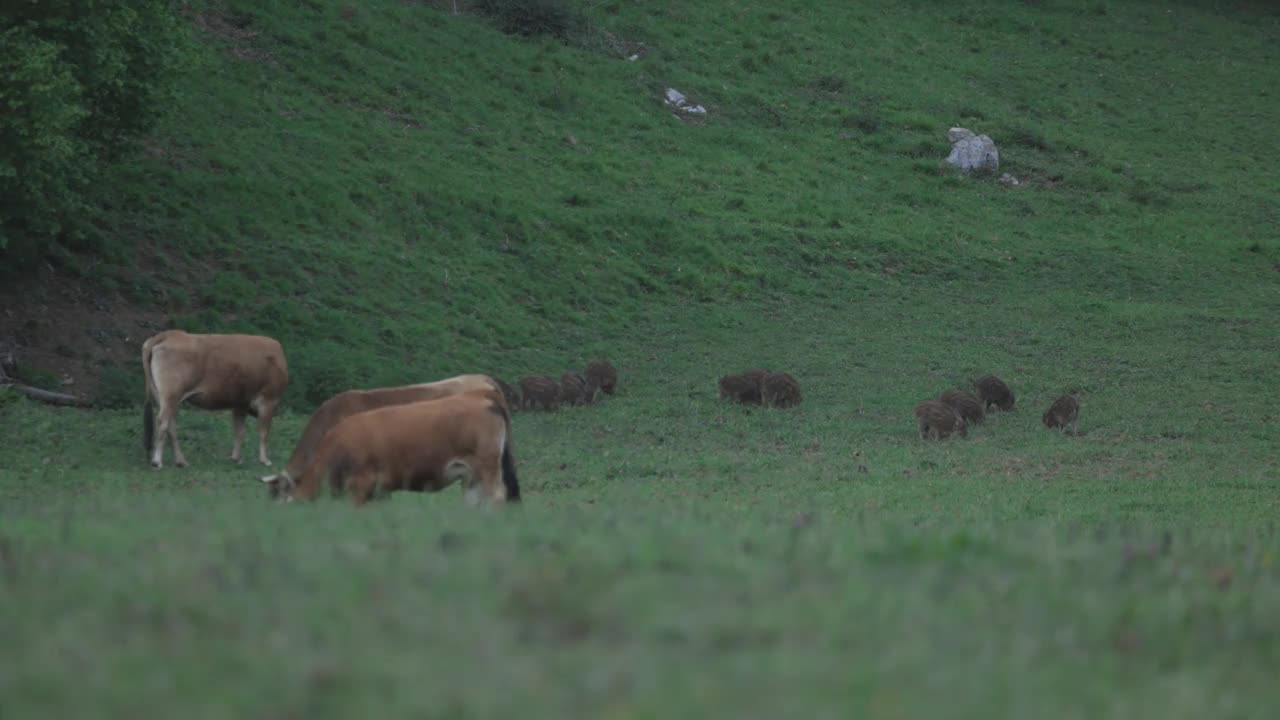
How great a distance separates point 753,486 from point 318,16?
1086 inches

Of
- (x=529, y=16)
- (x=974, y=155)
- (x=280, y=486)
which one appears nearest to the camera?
(x=280, y=486)

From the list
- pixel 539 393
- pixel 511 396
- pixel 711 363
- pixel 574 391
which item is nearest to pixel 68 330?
pixel 511 396

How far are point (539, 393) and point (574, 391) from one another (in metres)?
0.71

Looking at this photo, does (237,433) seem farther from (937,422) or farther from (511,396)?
(937,422)

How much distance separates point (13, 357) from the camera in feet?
78.1

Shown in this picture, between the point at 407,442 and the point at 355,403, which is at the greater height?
the point at 407,442

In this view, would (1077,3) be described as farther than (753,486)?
Yes

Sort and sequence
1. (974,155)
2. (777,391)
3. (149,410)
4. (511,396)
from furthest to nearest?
(974,155), (777,391), (511,396), (149,410)

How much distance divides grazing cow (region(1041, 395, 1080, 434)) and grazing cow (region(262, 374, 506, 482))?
39.2ft

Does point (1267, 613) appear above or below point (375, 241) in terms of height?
above

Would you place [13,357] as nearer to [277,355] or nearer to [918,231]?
[277,355]

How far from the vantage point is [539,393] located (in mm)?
24891

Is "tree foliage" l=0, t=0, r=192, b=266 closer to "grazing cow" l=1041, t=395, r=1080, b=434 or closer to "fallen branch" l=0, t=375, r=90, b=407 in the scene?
"fallen branch" l=0, t=375, r=90, b=407

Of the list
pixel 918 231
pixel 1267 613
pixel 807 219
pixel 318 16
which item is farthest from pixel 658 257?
pixel 1267 613
